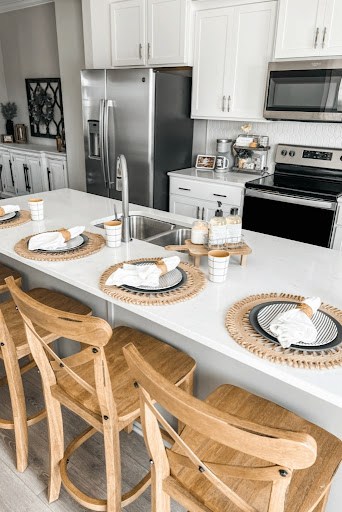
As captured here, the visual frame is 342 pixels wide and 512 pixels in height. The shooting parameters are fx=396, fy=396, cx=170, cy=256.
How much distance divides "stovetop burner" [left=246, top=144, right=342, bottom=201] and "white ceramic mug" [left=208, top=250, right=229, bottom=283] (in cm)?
178

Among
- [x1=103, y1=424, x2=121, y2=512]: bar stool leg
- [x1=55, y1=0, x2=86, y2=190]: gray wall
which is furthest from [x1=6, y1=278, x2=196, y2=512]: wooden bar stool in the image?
[x1=55, y1=0, x2=86, y2=190]: gray wall

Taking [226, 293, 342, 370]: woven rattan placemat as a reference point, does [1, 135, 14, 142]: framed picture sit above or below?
above

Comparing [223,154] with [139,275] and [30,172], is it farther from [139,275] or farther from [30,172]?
[30,172]

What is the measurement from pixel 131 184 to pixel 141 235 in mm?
1488

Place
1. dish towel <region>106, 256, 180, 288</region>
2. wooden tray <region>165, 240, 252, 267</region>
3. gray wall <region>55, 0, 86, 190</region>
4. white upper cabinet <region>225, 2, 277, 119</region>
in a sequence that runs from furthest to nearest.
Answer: gray wall <region>55, 0, 86, 190</region>
white upper cabinet <region>225, 2, 277, 119</region>
wooden tray <region>165, 240, 252, 267</region>
dish towel <region>106, 256, 180, 288</region>

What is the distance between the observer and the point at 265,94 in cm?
318

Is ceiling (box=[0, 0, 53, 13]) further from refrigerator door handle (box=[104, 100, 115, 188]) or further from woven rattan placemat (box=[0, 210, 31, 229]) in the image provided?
woven rattan placemat (box=[0, 210, 31, 229])

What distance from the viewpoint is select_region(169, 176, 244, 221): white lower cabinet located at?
3.37 metres

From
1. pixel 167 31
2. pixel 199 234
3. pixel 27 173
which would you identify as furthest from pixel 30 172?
pixel 199 234

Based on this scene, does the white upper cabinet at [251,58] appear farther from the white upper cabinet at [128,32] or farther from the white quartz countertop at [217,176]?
the white upper cabinet at [128,32]

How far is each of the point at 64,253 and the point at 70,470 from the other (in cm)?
94

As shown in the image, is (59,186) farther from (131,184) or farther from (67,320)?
(67,320)

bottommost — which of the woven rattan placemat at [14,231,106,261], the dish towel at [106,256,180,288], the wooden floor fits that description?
the wooden floor

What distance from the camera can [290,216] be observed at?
304cm
